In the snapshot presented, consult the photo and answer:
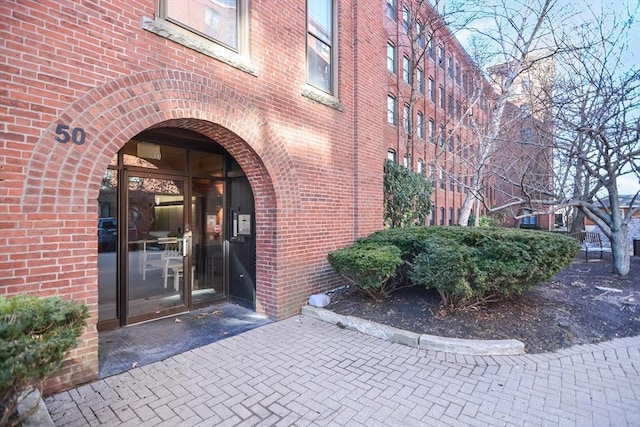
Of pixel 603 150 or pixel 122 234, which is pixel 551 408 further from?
pixel 603 150

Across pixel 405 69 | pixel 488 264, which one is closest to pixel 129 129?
pixel 488 264

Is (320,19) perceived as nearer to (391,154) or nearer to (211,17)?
(211,17)

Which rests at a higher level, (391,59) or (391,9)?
(391,9)

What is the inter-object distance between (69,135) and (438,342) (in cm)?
447

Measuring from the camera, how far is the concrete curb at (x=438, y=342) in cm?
371

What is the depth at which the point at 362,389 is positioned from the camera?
2994 mm


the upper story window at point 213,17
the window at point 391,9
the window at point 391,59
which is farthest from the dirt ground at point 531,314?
the window at point 391,9

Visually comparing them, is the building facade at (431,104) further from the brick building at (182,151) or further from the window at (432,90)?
the brick building at (182,151)

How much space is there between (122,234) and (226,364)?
253cm

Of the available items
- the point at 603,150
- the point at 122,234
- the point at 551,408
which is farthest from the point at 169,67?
the point at 603,150

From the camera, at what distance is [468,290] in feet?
14.1

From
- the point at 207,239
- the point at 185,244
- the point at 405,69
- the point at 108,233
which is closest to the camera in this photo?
the point at 108,233

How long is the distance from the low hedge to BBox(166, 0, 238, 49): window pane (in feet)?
13.7

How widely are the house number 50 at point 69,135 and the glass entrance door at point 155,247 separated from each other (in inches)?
68.7
